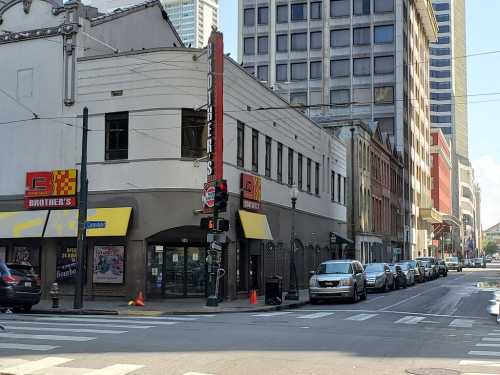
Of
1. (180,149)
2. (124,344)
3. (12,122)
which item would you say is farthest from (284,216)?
(124,344)

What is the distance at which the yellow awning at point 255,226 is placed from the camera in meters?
28.7

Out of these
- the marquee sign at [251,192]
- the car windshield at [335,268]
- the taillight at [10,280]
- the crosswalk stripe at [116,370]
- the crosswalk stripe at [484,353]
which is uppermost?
the marquee sign at [251,192]

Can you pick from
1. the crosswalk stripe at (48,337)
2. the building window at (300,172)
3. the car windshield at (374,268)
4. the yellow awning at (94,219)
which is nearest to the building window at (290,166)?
the building window at (300,172)

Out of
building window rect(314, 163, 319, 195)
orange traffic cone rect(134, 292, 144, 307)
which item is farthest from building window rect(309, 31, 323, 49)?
orange traffic cone rect(134, 292, 144, 307)

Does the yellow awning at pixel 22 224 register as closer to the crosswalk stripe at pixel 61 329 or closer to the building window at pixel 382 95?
the crosswalk stripe at pixel 61 329

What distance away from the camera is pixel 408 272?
44.0 m

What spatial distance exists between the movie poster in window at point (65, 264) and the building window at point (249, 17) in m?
59.8

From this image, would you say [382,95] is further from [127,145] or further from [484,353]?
[484,353]

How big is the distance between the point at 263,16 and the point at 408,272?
47039mm

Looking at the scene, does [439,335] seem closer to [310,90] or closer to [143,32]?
[143,32]

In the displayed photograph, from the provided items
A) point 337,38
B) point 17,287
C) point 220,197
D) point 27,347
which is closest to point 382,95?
point 337,38

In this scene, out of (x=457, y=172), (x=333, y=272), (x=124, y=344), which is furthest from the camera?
(x=457, y=172)

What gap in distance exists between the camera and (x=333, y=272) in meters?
28.2

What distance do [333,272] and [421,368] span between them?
17.7m
